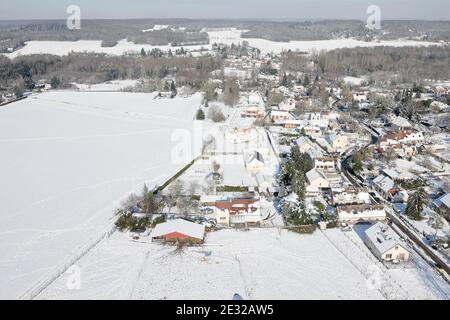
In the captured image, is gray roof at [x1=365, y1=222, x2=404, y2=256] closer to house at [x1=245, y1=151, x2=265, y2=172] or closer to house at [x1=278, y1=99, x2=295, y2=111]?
house at [x1=245, y1=151, x2=265, y2=172]

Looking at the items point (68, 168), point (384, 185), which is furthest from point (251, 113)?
point (384, 185)

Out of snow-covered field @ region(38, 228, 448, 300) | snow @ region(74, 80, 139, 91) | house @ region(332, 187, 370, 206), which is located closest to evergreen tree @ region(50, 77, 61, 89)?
snow @ region(74, 80, 139, 91)

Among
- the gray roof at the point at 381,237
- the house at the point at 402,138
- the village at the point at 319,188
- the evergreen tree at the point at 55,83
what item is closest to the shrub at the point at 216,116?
the village at the point at 319,188

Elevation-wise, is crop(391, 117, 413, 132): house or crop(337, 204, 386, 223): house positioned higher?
crop(391, 117, 413, 132): house

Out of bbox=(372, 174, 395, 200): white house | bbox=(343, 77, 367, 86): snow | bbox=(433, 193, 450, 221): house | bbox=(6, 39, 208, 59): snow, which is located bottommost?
bbox=(433, 193, 450, 221): house

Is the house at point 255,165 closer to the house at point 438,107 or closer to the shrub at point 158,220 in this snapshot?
the shrub at point 158,220

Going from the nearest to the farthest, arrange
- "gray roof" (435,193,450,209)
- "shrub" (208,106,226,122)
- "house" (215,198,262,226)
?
"house" (215,198,262,226), "gray roof" (435,193,450,209), "shrub" (208,106,226,122)
